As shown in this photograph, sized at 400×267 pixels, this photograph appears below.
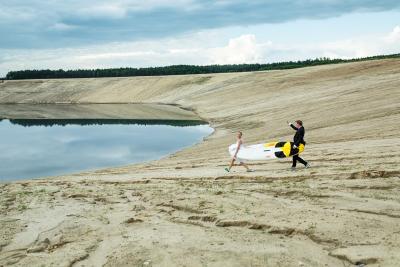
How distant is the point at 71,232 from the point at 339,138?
1725cm

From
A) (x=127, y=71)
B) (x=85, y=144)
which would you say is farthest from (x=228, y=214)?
(x=127, y=71)

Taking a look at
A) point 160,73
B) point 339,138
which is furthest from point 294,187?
point 160,73

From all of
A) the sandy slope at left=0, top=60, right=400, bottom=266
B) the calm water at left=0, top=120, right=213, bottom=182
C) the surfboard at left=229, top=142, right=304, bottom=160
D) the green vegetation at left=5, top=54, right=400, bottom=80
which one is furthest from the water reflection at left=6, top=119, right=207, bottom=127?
the green vegetation at left=5, top=54, right=400, bottom=80

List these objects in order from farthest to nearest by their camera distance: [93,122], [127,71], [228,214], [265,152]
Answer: [127,71]
[93,122]
[265,152]
[228,214]

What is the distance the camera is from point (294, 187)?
13961 millimetres

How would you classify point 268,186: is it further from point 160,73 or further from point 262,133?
point 160,73

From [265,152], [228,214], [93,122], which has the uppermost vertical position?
[265,152]

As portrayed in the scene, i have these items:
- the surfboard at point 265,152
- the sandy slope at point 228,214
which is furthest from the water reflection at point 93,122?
the surfboard at point 265,152

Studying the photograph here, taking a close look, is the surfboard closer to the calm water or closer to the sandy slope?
the sandy slope

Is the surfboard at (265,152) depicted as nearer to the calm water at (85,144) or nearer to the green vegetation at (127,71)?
the calm water at (85,144)

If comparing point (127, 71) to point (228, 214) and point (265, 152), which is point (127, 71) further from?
point (228, 214)

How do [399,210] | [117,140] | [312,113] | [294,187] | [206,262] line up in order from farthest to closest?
[117,140] → [312,113] → [294,187] → [399,210] → [206,262]

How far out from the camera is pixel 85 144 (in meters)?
43.4

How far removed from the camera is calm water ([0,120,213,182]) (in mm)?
32156
